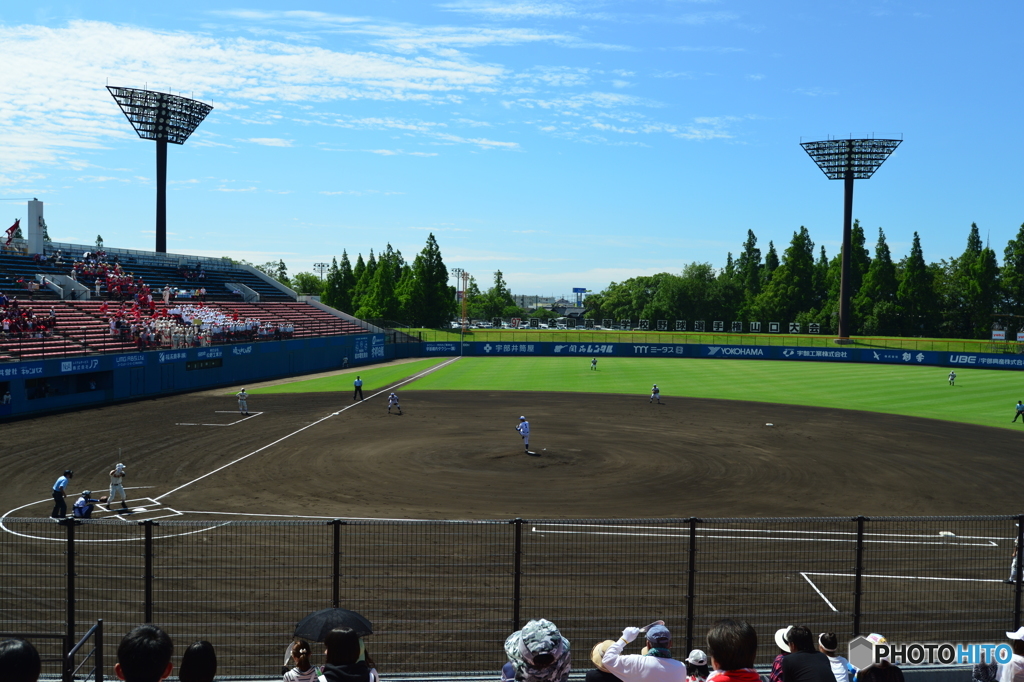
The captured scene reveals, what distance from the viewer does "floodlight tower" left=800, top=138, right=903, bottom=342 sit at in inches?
3543

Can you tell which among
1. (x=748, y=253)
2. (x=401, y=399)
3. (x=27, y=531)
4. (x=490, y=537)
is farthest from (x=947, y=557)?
(x=748, y=253)

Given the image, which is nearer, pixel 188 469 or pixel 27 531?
pixel 27 531

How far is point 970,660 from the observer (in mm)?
8922

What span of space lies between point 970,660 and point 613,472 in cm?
A: 1648

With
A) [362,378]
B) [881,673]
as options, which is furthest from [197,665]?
[362,378]

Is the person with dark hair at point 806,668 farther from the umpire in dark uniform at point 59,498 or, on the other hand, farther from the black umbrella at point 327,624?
the umpire in dark uniform at point 59,498

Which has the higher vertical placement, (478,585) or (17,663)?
(17,663)

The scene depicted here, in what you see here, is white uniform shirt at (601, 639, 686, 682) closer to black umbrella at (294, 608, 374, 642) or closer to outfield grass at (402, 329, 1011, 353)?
black umbrella at (294, 608, 374, 642)

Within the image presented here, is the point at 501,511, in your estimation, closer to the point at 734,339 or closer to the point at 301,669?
the point at 301,669

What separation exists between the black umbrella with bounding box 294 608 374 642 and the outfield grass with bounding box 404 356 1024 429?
130 feet

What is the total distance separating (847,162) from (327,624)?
98.3 m

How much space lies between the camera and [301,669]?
616 cm

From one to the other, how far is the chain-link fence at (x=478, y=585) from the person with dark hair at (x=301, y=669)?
2.93 m

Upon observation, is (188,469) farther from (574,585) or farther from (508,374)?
(508,374)
